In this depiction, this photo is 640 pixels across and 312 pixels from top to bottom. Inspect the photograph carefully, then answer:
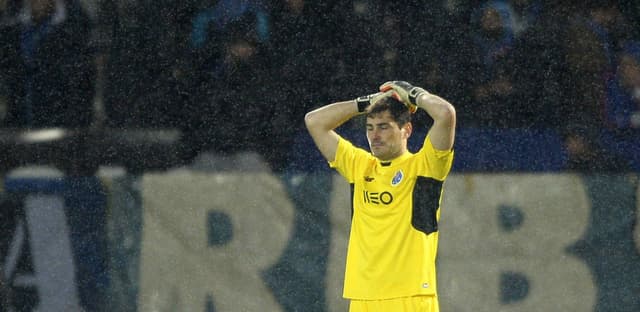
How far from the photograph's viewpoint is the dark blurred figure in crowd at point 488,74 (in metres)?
7.10

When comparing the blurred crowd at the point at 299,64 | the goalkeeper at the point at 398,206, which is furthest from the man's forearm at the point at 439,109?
the blurred crowd at the point at 299,64

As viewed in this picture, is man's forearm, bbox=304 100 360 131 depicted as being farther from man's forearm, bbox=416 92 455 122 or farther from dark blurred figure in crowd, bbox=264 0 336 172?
dark blurred figure in crowd, bbox=264 0 336 172

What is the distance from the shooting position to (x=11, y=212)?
23.7 feet

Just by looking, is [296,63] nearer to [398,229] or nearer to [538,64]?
[538,64]

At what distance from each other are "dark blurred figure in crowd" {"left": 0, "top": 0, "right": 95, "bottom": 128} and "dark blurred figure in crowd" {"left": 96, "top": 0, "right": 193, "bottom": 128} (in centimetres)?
14

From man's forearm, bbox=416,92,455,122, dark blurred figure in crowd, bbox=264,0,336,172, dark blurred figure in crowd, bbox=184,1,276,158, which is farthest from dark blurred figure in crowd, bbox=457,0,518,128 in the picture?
man's forearm, bbox=416,92,455,122

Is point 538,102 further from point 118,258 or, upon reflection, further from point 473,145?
point 118,258

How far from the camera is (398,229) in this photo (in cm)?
503

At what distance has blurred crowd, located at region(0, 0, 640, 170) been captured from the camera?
7.10m

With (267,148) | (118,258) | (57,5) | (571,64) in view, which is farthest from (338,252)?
(57,5)

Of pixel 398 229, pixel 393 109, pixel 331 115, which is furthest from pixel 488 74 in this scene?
pixel 398 229

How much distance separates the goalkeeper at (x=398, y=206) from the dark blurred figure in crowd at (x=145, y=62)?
2251 mm

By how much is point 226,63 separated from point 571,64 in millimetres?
2177

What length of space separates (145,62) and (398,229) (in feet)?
9.20
